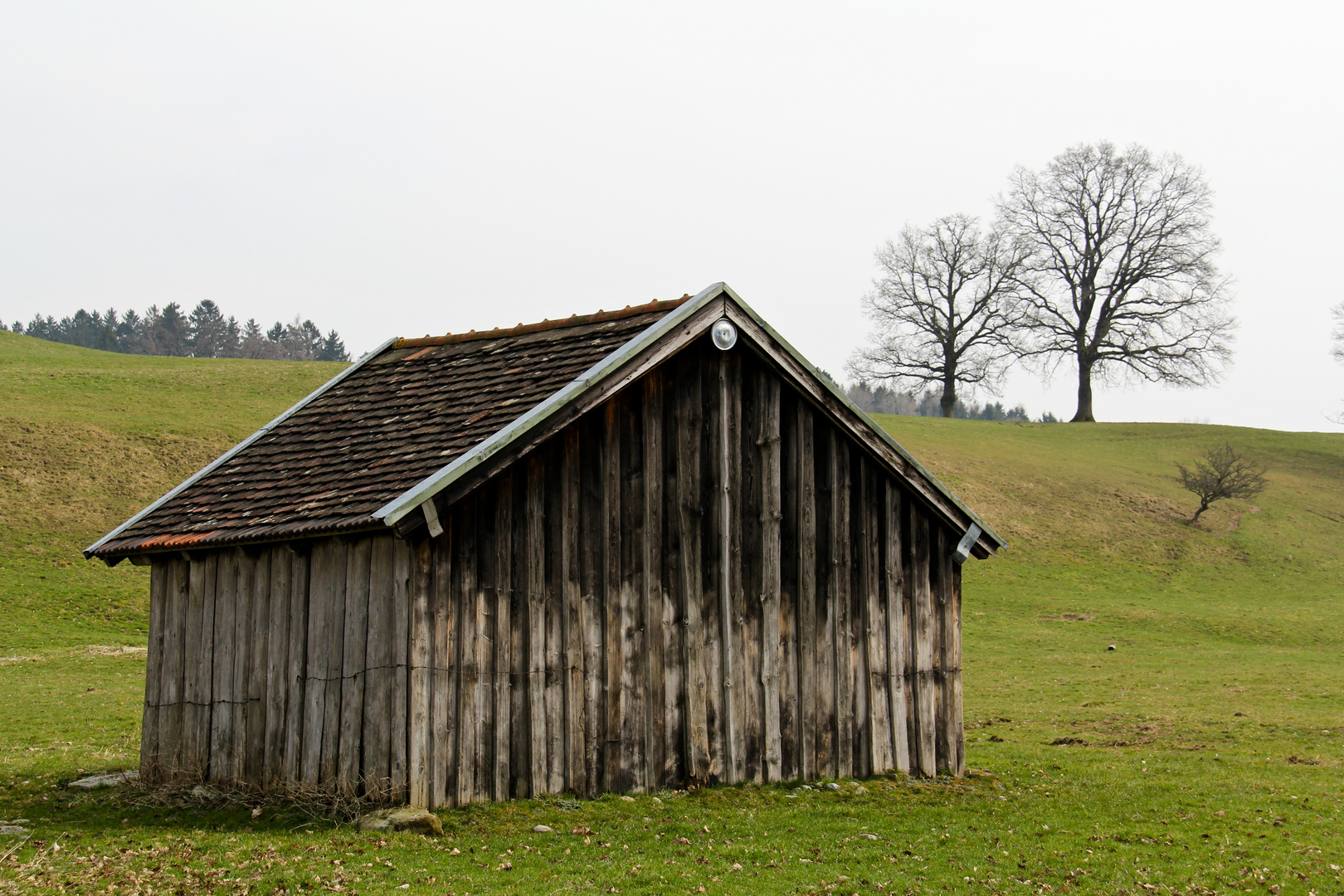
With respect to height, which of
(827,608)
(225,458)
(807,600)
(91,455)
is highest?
(91,455)

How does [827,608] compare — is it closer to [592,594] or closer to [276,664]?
[592,594]

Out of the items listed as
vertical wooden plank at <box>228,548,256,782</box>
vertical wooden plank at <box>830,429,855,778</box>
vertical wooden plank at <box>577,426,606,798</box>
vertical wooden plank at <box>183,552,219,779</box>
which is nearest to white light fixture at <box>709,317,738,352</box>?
vertical wooden plank at <box>577,426,606,798</box>

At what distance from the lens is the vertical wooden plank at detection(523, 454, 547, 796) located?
39.2 feet

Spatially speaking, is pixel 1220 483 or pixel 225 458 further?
pixel 1220 483

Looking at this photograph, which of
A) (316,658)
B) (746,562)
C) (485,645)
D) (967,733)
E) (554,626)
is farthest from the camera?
(967,733)

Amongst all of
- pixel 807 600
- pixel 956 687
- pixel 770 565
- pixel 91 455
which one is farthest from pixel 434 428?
pixel 91 455

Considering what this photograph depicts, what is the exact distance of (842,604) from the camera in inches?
578

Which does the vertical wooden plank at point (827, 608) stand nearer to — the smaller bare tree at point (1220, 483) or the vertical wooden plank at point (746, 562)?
the vertical wooden plank at point (746, 562)

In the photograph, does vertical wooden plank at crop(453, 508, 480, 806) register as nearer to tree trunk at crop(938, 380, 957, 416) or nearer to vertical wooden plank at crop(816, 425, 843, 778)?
vertical wooden plank at crop(816, 425, 843, 778)

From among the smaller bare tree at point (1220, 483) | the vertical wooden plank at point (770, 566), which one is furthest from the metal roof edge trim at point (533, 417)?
the smaller bare tree at point (1220, 483)

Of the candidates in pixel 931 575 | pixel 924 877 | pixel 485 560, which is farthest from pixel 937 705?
pixel 485 560

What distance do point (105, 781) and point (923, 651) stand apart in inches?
411

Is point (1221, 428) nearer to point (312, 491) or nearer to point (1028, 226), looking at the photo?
point (1028, 226)

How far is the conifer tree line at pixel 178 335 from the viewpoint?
141 metres
